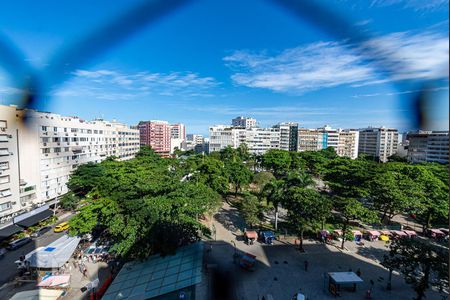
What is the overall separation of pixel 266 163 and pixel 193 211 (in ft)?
89.2

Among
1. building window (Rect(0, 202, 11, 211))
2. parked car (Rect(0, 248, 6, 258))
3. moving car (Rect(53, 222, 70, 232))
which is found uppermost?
building window (Rect(0, 202, 11, 211))

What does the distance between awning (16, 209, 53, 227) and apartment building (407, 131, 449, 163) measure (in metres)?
55.6

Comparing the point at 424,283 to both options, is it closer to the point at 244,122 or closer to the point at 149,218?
the point at 149,218

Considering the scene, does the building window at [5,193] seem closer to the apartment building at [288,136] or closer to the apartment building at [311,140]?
the apartment building at [288,136]

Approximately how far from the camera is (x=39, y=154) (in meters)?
22.3

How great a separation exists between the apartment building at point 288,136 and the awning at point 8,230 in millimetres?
55042

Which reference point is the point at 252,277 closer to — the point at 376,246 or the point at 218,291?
the point at 218,291

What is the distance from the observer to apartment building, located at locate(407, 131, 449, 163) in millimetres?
43341

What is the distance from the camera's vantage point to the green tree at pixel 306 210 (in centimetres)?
1377

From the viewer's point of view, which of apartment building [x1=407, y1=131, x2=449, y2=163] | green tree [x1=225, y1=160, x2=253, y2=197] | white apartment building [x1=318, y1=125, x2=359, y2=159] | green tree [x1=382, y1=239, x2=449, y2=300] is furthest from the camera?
white apartment building [x1=318, y1=125, x2=359, y2=159]

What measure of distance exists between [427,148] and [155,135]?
6354cm

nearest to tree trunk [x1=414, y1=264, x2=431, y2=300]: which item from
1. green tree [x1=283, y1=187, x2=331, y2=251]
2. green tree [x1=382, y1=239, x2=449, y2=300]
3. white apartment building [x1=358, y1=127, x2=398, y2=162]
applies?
green tree [x1=382, y1=239, x2=449, y2=300]

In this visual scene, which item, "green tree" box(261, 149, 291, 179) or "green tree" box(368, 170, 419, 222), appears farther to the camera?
"green tree" box(261, 149, 291, 179)

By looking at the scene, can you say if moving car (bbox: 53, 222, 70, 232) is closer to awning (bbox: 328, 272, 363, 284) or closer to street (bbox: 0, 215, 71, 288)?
street (bbox: 0, 215, 71, 288)
